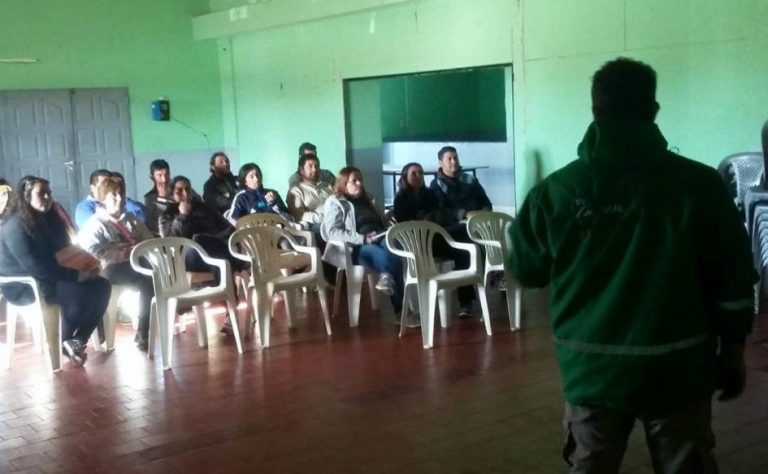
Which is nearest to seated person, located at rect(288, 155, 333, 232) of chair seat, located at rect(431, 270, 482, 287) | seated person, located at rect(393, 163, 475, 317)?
seated person, located at rect(393, 163, 475, 317)

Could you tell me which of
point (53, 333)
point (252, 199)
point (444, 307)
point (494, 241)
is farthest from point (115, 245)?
point (494, 241)

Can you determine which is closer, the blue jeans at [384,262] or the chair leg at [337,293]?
the blue jeans at [384,262]

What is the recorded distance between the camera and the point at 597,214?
6.41 feet

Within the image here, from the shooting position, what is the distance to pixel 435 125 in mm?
10938

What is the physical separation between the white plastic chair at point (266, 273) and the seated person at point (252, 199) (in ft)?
4.03

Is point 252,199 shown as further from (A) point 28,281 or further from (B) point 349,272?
(A) point 28,281

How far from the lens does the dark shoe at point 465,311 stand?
6062mm

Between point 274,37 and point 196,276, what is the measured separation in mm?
4969

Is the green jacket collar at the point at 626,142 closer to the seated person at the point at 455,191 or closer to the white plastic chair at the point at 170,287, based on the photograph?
the white plastic chair at the point at 170,287

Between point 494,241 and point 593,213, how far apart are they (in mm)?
3950

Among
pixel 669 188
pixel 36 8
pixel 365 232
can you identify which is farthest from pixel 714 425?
pixel 36 8

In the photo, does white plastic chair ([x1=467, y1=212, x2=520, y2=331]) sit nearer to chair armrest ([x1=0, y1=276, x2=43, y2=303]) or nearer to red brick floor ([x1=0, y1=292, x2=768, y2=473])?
red brick floor ([x1=0, y1=292, x2=768, y2=473])

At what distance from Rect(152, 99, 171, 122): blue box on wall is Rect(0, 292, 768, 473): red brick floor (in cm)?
553

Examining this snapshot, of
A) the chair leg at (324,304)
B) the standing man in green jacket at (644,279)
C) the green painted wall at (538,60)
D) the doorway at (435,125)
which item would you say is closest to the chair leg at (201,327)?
the chair leg at (324,304)
